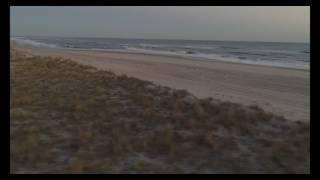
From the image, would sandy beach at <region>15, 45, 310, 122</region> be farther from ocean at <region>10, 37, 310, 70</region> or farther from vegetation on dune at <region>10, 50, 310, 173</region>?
vegetation on dune at <region>10, 50, 310, 173</region>

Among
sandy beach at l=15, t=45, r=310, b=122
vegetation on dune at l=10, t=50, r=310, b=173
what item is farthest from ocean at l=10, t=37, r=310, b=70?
vegetation on dune at l=10, t=50, r=310, b=173

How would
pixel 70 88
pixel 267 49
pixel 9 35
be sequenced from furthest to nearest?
1. pixel 267 49
2. pixel 70 88
3. pixel 9 35

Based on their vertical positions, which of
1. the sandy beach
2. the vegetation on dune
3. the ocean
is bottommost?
the vegetation on dune

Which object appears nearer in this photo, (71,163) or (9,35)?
(9,35)

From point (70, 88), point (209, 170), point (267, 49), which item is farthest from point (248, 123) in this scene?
point (267, 49)

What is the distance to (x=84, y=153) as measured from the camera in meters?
3.57

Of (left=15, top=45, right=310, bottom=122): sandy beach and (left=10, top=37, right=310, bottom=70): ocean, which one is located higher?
(left=10, top=37, right=310, bottom=70): ocean

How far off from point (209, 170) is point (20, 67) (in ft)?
21.8

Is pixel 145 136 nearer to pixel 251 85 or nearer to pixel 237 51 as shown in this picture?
pixel 251 85

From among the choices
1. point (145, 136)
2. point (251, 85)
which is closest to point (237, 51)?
point (251, 85)

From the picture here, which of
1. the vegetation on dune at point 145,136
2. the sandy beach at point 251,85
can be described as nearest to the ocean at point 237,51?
the sandy beach at point 251,85

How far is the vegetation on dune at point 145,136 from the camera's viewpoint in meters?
3.32

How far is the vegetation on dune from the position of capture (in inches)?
131

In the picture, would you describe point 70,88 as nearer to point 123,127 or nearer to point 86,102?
point 86,102
